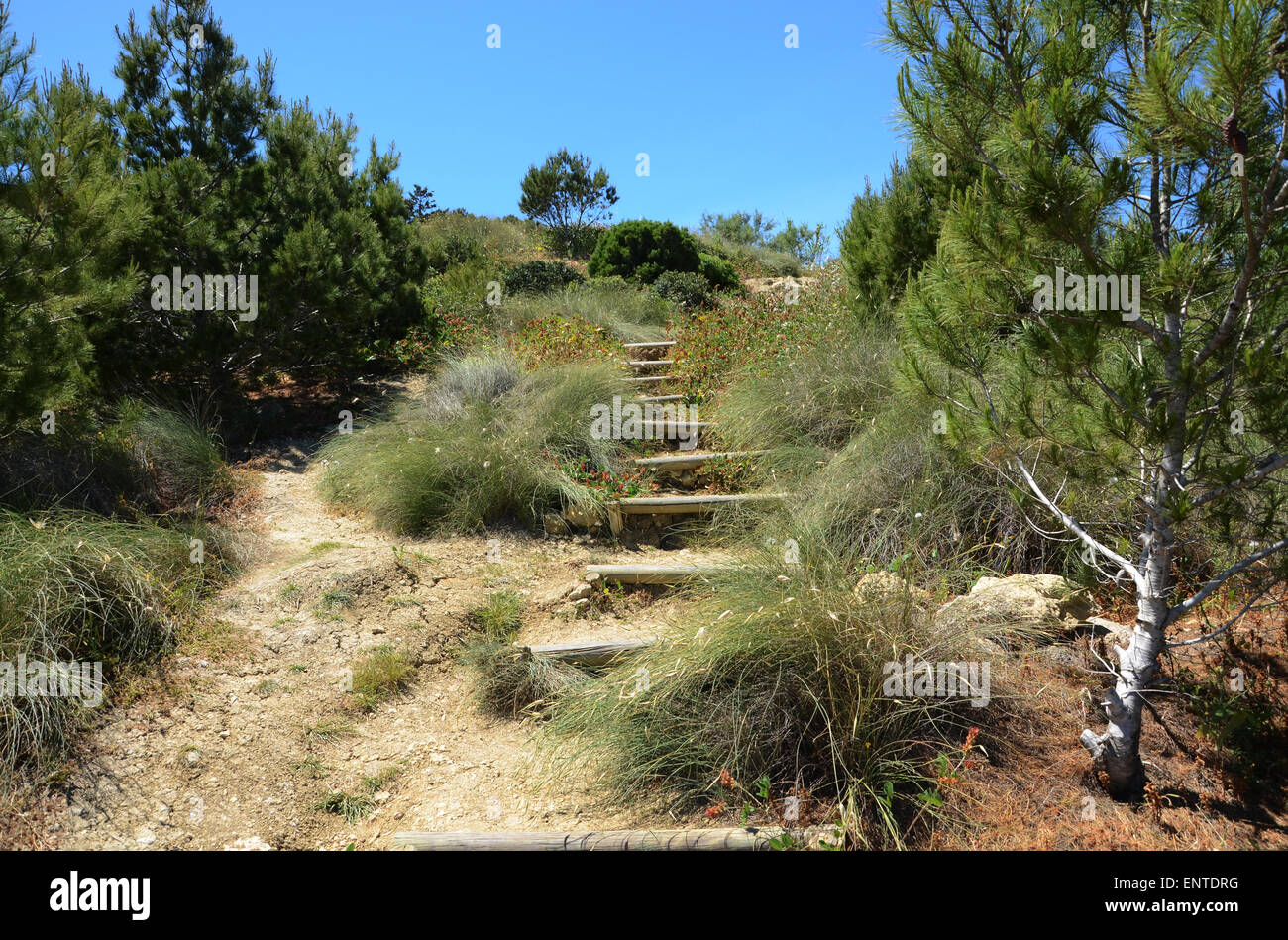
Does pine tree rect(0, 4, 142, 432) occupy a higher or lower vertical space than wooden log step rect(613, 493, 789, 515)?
higher

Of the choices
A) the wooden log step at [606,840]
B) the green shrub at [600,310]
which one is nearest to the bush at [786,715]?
the wooden log step at [606,840]

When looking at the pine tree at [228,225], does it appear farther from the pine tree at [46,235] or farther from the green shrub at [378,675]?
the green shrub at [378,675]

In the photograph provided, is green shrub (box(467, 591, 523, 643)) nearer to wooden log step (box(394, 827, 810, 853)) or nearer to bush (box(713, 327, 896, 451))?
wooden log step (box(394, 827, 810, 853))

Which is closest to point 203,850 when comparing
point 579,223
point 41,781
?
point 41,781

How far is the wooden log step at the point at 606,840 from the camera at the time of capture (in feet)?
9.42

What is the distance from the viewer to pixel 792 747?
3.26 metres

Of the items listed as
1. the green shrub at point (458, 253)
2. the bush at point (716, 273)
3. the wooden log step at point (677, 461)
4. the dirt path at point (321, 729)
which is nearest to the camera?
the dirt path at point (321, 729)

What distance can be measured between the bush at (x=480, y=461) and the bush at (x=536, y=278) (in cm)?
651

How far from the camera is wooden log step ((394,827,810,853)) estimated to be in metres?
2.87

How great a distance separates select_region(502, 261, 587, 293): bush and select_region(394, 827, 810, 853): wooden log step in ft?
37.3

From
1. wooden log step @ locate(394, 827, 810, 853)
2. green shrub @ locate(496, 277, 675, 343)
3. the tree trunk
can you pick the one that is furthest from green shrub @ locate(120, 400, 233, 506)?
the tree trunk

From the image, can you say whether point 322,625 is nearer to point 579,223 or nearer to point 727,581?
point 727,581

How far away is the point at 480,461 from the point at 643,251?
398 inches

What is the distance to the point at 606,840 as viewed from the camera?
2955 mm
